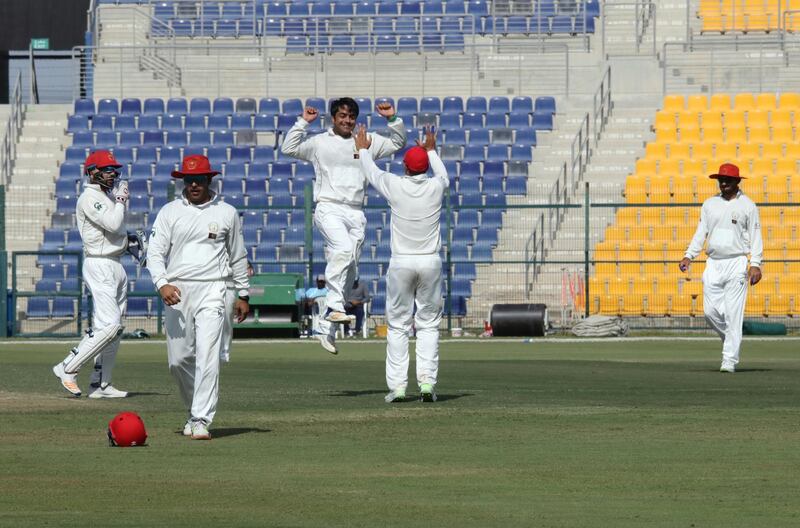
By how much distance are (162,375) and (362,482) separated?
10.3 metres

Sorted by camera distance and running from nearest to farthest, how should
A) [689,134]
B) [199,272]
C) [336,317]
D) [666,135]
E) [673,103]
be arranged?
1. [199,272]
2. [336,317]
3. [689,134]
4. [666,135]
5. [673,103]

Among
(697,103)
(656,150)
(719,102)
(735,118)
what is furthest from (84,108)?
(735,118)

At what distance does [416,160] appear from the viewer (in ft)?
47.0

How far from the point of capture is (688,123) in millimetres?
39156

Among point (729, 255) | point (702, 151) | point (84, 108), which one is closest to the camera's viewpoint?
point (729, 255)

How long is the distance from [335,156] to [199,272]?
16.5 ft

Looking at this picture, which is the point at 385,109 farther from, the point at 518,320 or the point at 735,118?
the point at 735,118

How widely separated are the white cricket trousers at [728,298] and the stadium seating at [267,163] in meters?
14.5

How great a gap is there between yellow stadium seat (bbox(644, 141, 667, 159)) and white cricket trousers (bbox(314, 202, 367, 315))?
890 inches

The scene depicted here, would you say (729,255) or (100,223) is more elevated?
(100,223)

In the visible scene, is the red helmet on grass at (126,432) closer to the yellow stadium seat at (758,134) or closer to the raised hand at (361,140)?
the raised hand at (361,140)

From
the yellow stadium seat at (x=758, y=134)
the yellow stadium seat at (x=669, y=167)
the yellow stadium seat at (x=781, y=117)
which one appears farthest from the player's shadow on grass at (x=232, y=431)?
the yellow stadium seat at (x=781, y=117)

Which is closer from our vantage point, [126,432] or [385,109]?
[126,432]

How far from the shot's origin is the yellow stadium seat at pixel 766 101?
130 feet
